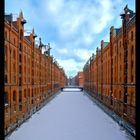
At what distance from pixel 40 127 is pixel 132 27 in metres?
14.9

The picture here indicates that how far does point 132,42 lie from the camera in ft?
86.5

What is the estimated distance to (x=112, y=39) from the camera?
41.3m

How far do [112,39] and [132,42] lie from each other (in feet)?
49.7

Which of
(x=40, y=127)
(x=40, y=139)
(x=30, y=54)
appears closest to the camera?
(x=40, y=139)

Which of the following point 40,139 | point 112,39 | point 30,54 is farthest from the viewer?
point 30,54

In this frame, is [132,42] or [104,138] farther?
[132,42]

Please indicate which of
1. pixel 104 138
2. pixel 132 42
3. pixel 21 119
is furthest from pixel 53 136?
pixel 132 42

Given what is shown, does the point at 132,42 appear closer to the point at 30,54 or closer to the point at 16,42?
the point at 16,42
